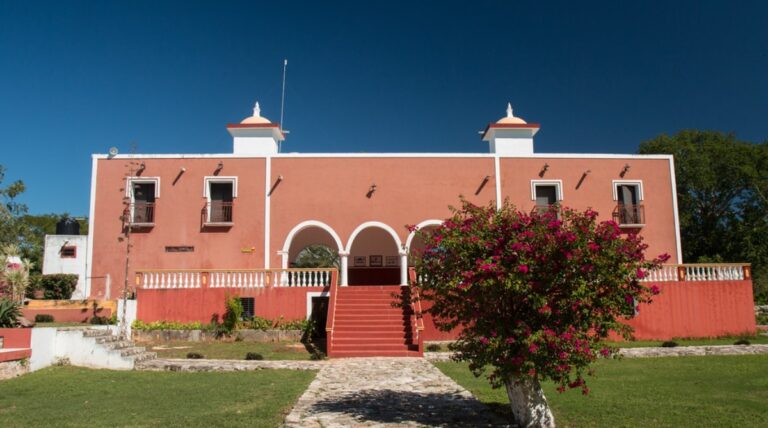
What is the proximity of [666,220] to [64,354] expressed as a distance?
20.0 meters

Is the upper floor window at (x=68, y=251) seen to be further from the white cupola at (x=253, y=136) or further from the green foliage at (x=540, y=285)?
the green foliage at (x=540, y=285)

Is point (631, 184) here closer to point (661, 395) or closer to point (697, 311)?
point (697, 311)

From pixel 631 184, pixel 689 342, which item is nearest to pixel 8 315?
pixel 689 342

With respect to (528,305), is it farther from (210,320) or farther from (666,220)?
(666,220)

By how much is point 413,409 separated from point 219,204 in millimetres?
14818

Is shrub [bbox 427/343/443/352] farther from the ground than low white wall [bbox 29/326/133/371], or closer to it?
closer to it

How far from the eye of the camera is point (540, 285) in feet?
22.3

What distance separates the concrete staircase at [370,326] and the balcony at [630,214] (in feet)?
30.1

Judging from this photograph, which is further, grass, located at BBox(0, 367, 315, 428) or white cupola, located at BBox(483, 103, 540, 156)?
white cupola, located at BBox(483, 103, 540, 156)

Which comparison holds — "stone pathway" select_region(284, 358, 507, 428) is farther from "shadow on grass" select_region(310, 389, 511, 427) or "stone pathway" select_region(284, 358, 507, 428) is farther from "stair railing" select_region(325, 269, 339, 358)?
"stair railing" select_region(325, 269, 339, 358)

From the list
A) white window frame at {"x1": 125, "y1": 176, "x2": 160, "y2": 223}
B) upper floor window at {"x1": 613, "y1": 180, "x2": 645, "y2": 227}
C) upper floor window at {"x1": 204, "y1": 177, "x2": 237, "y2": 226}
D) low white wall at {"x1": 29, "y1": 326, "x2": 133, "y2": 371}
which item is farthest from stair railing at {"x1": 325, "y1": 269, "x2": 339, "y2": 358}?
upper floor window at {"x1": 613, "y1": 180, "x2": 645, "y2": 227}

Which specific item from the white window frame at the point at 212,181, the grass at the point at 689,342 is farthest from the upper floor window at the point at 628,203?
the white window frame at the point at 212,181

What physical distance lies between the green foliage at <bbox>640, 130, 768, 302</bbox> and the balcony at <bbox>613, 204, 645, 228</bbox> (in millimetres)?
12881

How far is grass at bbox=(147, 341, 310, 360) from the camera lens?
14559 millimetres
